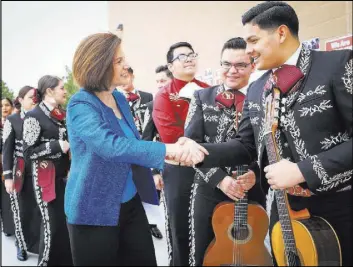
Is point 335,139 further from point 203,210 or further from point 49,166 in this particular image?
point 49,166

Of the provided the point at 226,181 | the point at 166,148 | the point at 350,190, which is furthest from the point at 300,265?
the point at 226,181

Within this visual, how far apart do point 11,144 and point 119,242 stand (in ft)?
8.26

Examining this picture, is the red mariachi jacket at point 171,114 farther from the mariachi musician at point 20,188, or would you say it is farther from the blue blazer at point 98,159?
the mariachi musician at point 20,188

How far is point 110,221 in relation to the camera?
5.48 ft

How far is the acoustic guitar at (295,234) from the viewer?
120 cm

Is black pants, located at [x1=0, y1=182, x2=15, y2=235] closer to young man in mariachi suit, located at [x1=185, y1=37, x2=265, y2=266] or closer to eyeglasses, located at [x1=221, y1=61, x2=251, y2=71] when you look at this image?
young man in mariachi suit, located at [x1=185, y1=37, x2=265, y2=266]

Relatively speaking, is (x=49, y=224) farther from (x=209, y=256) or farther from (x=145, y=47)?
(x=145, y=47)

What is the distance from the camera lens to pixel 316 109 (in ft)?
4.15

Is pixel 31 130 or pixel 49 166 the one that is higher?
pixel 31 130

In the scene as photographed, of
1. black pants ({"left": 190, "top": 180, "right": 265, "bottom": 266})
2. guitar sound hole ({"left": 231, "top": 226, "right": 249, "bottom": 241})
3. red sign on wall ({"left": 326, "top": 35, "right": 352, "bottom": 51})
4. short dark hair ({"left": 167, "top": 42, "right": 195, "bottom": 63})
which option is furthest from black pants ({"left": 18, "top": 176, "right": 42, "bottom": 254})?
red sign on wall ({"left": 326, "top": 35, "right": 352, "bottom": 51})

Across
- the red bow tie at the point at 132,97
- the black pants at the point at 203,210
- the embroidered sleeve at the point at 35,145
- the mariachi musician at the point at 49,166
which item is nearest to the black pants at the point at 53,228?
the mariachi musician at the point at 49,166

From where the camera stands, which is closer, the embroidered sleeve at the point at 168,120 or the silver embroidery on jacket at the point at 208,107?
the silver embroidery on jacket at the point at 208,107

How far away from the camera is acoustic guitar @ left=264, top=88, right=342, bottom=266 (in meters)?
1.20

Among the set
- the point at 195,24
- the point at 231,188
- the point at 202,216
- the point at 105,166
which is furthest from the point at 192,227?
the point at 195,24
